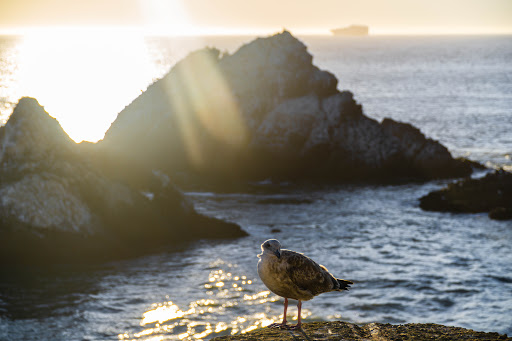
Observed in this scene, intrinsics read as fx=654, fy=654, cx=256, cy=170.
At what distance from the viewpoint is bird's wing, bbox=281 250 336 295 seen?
1273 centimetres

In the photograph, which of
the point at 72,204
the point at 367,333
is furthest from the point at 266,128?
the point at 367,333

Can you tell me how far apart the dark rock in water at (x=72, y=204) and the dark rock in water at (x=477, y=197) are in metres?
15.1

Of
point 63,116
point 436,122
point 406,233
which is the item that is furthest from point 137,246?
point 436,122

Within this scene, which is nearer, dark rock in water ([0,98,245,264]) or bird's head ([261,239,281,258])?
bird's head ([261,239,281,258])

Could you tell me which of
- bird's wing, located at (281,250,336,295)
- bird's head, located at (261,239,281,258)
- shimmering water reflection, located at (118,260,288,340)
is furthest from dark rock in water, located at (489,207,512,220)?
bird's head, located at (261,239,281,258)

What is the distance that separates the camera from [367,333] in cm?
1241

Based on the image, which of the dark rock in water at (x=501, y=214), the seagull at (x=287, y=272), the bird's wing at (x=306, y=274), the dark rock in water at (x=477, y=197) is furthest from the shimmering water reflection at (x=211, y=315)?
the dark rock in water at (x=477, y=197)

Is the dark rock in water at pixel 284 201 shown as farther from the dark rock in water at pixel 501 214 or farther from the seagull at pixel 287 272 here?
the seagull at pixel 287 272

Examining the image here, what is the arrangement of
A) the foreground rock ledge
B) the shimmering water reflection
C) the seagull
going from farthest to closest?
the shimmering water reflection, the seagull, the foreground rock ledge

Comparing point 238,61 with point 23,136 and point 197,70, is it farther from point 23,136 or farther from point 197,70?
point 23,136

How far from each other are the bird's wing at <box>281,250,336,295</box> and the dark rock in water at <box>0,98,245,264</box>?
20554mm

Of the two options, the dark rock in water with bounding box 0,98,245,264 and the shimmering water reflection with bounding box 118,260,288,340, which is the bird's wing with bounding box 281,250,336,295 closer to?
the shimmering water reflection with bounding box 118,260,288,340

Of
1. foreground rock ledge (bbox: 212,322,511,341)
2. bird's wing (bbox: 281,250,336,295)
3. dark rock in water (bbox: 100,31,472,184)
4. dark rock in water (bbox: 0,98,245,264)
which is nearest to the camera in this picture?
foreground rock ledge (bbox: 212,322,511,341)

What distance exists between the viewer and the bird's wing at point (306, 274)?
12727 mm
